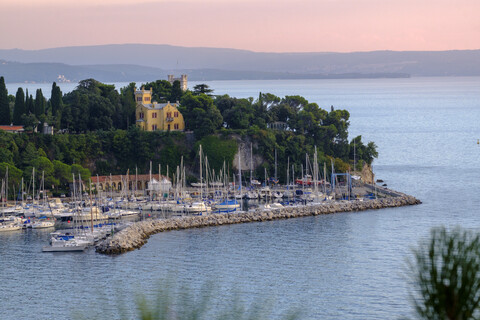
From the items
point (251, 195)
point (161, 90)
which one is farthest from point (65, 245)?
point (161, 90)

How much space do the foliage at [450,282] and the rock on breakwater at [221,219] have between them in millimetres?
27563

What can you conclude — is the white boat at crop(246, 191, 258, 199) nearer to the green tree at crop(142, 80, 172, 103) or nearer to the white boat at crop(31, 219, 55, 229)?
the white boat at crop(31, 219, 55, 229)

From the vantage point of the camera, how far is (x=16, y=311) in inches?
1041

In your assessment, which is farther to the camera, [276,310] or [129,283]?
[129,283]

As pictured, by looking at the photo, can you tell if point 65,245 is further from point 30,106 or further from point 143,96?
point 143,96

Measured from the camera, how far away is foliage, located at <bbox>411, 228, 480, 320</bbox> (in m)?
7.97

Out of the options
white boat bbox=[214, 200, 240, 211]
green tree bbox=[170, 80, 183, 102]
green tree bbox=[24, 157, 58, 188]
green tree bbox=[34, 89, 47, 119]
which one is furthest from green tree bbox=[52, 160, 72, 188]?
green tree bbox=[170, 80, 183, 102]

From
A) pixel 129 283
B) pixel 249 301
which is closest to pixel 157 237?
pixel 129 283

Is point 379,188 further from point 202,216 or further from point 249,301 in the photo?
point 249,301

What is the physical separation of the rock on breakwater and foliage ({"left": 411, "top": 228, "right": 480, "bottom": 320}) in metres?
27.6

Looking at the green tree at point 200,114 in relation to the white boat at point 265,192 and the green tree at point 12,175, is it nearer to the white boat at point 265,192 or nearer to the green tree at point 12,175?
the white boat at point 265,192

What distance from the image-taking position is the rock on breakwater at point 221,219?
35562mm

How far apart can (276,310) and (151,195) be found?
74.8 feet

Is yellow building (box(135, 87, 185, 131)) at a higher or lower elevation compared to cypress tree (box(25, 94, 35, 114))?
lower
